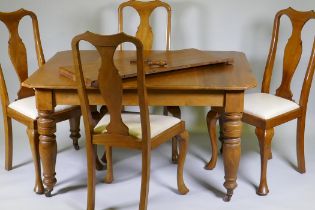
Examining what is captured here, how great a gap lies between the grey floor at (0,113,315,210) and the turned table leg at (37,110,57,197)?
0.35 ft

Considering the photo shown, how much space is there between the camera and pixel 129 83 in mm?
2529

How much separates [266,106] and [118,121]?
3.02ft

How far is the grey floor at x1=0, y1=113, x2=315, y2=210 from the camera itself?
109 inches

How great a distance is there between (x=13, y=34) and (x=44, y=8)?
2.21 ft

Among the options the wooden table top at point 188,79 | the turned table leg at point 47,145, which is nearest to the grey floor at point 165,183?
the turned table leg at point 47,145

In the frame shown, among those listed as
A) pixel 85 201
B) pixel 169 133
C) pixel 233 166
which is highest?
pixel 169 133

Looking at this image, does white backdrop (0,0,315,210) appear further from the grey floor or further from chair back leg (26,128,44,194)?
chair back leg (26,128,44,194)

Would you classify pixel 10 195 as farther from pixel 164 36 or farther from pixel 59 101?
pixel 164 36

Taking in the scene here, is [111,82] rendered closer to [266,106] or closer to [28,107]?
[28,107]

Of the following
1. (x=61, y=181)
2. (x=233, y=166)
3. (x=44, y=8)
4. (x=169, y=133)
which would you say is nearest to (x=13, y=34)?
(x=44, y=8)

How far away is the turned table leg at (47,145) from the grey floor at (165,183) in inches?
4.1

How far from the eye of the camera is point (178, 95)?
2.53 meters

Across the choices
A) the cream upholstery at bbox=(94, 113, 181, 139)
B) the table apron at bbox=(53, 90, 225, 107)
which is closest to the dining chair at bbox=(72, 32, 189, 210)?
the cream upholstery at bbox=(94, 113, 181, 139)

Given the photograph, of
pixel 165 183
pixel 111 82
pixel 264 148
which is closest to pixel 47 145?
pixel 111 82
